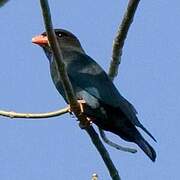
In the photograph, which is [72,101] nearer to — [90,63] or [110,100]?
[110,100]

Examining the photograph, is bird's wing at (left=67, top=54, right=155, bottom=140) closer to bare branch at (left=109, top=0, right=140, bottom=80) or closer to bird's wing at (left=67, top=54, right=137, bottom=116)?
bird's wing at (left=67, top=54, right=137, bottom=116)

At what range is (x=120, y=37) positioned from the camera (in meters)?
3.83

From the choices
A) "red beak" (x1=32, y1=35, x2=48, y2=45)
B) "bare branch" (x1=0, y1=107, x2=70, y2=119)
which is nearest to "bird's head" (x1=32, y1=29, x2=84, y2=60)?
"red beak" (x1=32, y1=35, x2=48, y2=45)

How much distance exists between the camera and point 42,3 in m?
2.38

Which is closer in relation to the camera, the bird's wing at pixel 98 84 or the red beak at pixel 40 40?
the bird's wing at pixel 98 84

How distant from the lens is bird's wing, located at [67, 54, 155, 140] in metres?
4.71

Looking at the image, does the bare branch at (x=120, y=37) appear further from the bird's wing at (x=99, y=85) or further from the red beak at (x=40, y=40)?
the red beak at (x=40, y=40)

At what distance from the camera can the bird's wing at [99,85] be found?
4.71 metres

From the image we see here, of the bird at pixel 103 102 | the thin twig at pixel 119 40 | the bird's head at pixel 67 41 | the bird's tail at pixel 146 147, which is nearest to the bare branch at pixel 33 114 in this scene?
the thin twig at pixel 119 40

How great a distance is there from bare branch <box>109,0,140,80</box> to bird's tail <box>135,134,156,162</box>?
0.58 m

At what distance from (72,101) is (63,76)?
1.20 feet

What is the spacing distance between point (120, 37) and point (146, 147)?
944 mm

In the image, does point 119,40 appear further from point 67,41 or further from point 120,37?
point 67,41

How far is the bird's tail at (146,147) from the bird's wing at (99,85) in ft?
0.35
